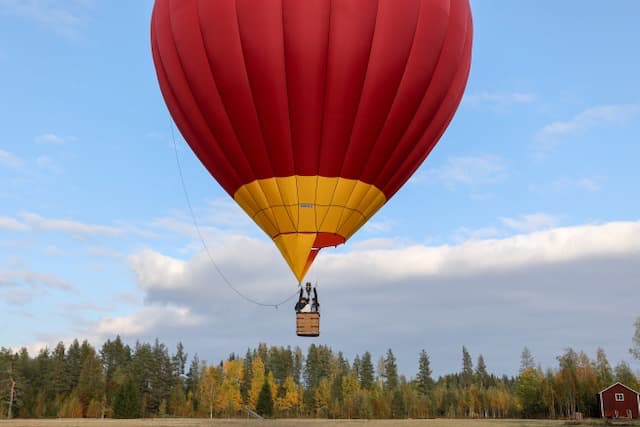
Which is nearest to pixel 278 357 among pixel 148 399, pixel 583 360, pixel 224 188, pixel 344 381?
pixel 344 381

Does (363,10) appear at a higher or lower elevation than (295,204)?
higher

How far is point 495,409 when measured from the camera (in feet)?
383

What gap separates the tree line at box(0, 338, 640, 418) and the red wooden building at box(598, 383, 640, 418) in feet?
30.3

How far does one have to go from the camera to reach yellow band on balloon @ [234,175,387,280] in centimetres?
1819

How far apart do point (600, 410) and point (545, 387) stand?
13.6 meters

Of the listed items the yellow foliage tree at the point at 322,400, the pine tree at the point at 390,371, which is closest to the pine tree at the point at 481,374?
the pine tree at the point at 390,371

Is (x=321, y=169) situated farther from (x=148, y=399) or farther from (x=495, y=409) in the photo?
(x=495, y=409)

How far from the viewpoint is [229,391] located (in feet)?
336

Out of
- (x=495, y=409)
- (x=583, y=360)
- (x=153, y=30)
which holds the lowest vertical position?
(x=495, y=409)

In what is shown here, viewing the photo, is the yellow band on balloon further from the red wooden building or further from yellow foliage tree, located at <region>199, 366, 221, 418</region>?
yellow foliage tree, located at <region>199, 366, 221, 418</region>

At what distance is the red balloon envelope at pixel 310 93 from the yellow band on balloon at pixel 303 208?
0.11 feet

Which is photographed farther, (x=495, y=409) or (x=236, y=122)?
(x=495, y=409)

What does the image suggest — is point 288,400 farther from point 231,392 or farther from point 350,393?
point 350,393

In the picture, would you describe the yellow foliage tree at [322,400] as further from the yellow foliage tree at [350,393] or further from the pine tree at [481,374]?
the pine tree at [481,374]
